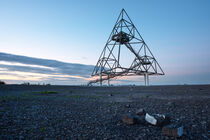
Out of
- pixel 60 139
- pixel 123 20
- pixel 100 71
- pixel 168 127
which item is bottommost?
pixel 60 139

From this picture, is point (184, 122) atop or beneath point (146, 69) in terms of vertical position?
beneath

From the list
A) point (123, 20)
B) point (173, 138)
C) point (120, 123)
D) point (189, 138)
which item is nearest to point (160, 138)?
point (173, 138)

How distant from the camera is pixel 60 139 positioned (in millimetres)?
2975

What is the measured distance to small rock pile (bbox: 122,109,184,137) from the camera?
295 centimetres

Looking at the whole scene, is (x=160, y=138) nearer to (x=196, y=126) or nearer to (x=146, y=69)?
(x=196, y=126)

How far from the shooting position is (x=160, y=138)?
2967mm

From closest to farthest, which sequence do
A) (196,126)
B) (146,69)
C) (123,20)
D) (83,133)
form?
(83,133) < (196,126) < (123,20) < (146,69)

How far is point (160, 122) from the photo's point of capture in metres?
3.48

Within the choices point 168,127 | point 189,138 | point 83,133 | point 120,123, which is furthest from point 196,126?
point 83,133

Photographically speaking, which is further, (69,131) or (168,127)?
(69,131)

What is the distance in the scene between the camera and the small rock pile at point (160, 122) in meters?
2.95

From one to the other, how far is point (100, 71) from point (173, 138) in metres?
21.7

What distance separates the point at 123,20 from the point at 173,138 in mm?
21275

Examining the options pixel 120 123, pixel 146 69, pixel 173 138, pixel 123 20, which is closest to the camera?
pixel 173 138
